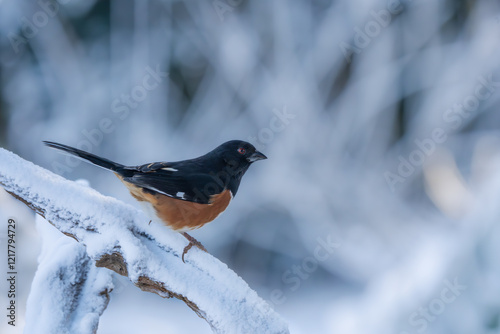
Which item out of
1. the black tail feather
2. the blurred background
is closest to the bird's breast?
the black tail feather

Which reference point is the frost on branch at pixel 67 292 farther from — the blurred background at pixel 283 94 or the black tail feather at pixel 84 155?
the blurred background at pixel 283 94

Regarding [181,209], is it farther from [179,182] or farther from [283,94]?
[283,94]

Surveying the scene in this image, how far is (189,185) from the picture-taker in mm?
1101

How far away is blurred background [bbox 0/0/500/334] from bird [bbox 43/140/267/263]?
5.63ft

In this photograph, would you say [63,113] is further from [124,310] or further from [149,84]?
[124,310]

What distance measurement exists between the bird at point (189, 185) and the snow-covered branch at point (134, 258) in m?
0.10

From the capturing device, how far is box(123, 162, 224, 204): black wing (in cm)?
108

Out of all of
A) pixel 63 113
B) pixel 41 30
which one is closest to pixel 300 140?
pixel 63 113

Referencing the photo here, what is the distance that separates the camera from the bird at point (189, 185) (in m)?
1.08

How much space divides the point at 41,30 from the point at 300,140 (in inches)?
72.6

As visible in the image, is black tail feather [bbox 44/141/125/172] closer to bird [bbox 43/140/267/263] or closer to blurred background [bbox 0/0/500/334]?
bird [bbox 43/140/267/263]

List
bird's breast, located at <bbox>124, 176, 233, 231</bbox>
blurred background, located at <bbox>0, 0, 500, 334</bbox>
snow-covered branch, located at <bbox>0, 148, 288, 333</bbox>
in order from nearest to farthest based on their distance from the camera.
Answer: snow-covered branch, located at <bbox>0, 148, 288, 333</bbox> → bird's breast, located at <bbox>124, 176, 233, 231</bbox> → blurred background, located at <bbox>0, 0, 500, 334</bbox>

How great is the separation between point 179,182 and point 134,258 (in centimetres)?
26

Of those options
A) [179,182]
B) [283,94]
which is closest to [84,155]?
[179,182]
